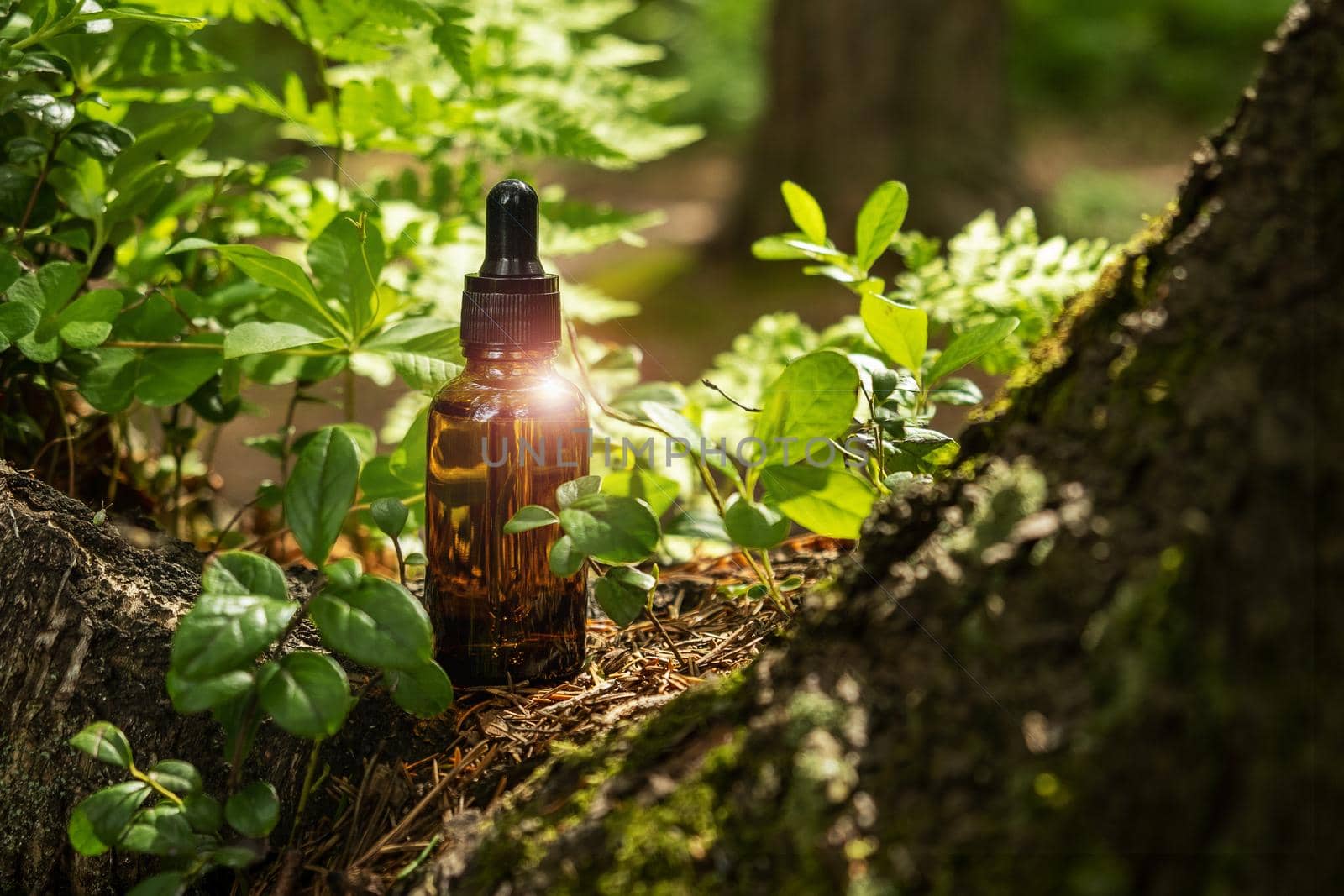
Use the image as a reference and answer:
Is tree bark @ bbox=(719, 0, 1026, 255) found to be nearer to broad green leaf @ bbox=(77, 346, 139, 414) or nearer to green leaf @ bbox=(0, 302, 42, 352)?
broad green leaf @ bbox=(77, 346, 139, 414)

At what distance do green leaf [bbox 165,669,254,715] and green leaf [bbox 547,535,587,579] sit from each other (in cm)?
30

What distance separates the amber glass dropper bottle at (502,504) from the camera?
3.82 ft

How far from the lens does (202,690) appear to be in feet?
2.78

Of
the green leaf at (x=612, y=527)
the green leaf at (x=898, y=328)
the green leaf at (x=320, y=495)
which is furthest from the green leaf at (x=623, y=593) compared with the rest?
the green leaf at (x=898, y=328)

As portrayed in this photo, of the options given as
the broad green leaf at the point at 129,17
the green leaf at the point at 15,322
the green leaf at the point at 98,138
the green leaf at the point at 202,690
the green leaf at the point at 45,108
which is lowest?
the green leaf at the point at 202,690

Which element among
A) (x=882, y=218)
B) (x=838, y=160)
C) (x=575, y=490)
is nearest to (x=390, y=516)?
(x=575, y=490)

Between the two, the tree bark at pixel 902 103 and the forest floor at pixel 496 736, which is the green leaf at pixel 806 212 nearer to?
the forest floor at pixel 496 736

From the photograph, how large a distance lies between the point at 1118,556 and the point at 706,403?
118 cm

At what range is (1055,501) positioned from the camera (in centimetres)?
74

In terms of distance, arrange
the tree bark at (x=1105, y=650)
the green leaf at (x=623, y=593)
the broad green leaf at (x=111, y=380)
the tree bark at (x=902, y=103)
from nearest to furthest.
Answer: the tree bark at (x=1105, y=650) → the green leaf at (x=623, y=593) → the broad green leaf at (x=111, y=380) → the tree bark at (x=902, y=103)

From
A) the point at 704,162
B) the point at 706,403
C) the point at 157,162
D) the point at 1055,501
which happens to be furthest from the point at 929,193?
the point at 704,162

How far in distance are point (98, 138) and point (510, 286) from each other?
24.2 inches

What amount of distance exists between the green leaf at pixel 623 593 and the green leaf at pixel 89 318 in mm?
693

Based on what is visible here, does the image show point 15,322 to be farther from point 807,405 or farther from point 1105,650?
point 1105,650
